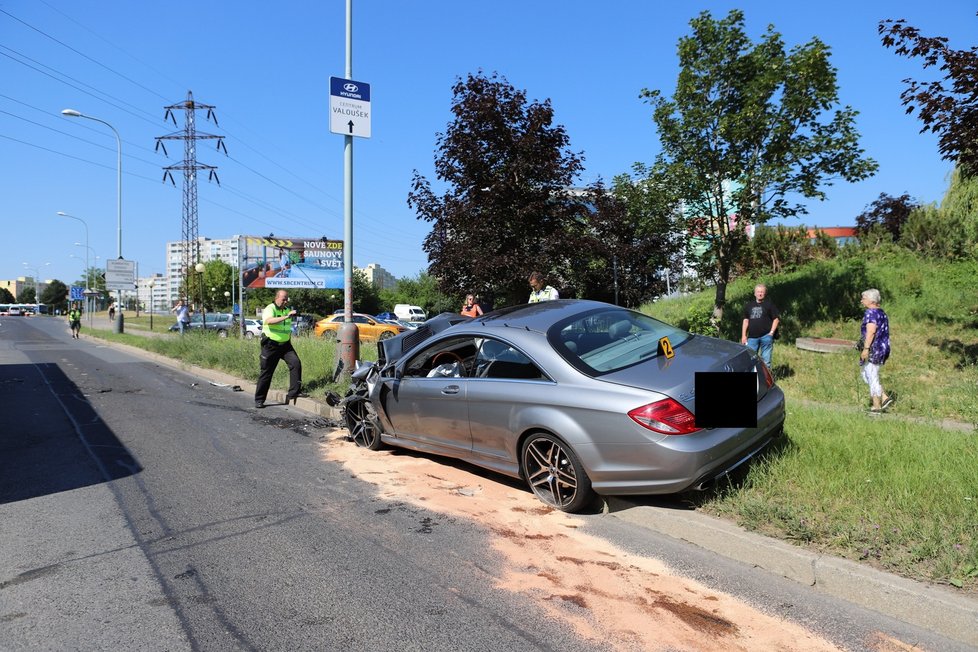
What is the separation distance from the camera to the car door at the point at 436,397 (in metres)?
5.28

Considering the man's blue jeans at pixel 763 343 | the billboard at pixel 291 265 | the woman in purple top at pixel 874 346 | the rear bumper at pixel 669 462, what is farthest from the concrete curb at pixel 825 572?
the billboard at pixel 291 265

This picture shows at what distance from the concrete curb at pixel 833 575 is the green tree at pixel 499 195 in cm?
861

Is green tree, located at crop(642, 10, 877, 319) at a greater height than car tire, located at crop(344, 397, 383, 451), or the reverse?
green tree, located at crop(642, 10, 877, 319)

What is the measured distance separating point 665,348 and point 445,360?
215 centimetres

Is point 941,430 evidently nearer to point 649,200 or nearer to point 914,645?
point 914,645

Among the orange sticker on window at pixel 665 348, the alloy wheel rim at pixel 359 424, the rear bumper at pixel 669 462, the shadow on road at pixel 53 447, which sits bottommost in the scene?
the shadow on road at pixel 53 447

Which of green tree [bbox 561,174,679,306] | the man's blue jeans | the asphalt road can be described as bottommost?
the asphalt road

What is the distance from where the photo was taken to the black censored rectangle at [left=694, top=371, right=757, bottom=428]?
13.4 ft

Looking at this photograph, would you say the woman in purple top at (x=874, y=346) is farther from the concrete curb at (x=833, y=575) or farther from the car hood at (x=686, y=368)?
the concrete curb at (x=833, y=575)

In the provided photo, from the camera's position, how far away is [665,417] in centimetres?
394

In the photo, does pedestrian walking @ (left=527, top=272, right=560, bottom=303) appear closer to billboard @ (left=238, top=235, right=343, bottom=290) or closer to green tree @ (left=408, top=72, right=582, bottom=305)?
green tree @ (left=408, top=72, right=582, bottom=305)

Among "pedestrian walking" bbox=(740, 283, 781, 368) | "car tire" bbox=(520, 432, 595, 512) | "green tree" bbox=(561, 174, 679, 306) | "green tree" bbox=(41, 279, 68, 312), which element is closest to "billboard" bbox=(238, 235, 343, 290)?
"green tree" bbox=(561, 174, 679, 306)

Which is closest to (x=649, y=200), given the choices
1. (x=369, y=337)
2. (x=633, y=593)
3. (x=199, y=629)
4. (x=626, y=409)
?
(x=626, y=409)

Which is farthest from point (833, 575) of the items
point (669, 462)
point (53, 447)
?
point (53, 447)
